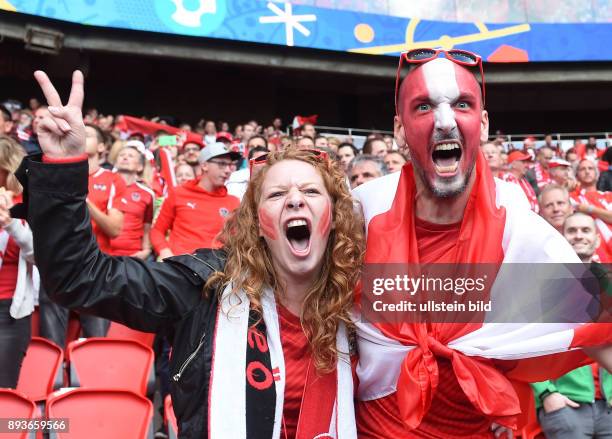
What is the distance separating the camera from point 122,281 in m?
1.81

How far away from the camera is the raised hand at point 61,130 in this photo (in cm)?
166

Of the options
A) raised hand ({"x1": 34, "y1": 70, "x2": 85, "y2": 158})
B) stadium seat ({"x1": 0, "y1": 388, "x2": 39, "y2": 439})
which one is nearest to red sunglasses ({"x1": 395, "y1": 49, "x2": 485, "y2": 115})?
raised hand ({"x1": 34, "y1": 70, "x2": 85, "y2": 158})

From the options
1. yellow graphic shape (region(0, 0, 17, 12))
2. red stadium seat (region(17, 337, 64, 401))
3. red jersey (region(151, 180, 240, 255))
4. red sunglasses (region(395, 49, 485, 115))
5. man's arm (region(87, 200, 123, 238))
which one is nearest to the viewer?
red sunglasses (region(395, 49, 485, 115))

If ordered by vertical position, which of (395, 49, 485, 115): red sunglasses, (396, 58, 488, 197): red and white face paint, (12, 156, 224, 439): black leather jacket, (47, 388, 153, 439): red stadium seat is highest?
(395, 49, 485, 115): red sunglasses

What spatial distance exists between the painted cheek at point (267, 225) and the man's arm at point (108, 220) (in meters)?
2.39

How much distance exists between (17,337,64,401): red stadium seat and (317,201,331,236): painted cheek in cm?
215

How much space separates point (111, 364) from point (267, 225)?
6.50 ft

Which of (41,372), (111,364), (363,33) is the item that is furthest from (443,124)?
(363,33)

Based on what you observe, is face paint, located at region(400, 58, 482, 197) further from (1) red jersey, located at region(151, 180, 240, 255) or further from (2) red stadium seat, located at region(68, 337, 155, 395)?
(1) red jersey, located at region(151, 180, 240, 255)

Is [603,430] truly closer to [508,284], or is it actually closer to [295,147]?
[508,284]

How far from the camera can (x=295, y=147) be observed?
→ 2318mm

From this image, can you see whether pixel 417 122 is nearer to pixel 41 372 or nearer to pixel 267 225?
pixel 267 225

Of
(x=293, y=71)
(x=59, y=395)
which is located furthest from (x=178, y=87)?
(x=59, y=395)

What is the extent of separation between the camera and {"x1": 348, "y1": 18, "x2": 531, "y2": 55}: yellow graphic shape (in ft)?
54.4
